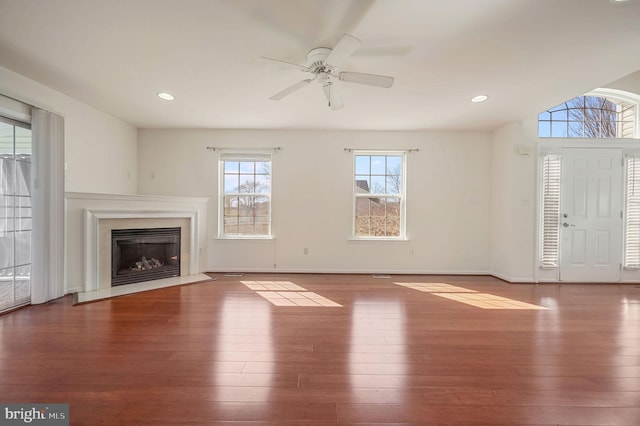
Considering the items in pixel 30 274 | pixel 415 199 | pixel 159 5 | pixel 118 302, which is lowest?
pixel 118 302

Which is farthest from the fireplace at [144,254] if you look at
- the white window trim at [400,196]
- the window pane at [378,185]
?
the window pane at [378,185]

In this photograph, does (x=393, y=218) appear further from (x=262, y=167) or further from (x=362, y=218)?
(x=262, y=167)

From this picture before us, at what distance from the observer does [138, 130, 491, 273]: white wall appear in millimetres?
4871

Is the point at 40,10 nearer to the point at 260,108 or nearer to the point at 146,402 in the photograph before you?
the point at 260,108

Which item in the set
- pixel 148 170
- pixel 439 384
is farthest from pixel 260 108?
pixel 439 384

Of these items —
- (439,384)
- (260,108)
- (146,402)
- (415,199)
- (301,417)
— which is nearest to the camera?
(301,417)

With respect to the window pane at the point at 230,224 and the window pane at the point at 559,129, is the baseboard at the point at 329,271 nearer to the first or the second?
the window pane at the point at 230,224

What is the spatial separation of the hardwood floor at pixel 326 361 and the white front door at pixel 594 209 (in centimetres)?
121

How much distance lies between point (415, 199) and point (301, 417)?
4.05 m

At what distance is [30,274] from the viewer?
3.16m

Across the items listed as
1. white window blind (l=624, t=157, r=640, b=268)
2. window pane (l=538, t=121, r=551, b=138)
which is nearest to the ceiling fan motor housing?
window pane (l=538, t=121, r=551, b=138)

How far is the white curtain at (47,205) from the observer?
311 cm

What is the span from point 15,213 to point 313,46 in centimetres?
357

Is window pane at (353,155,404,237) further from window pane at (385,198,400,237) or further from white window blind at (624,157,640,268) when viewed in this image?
white window blind at (624,157,640,268)
